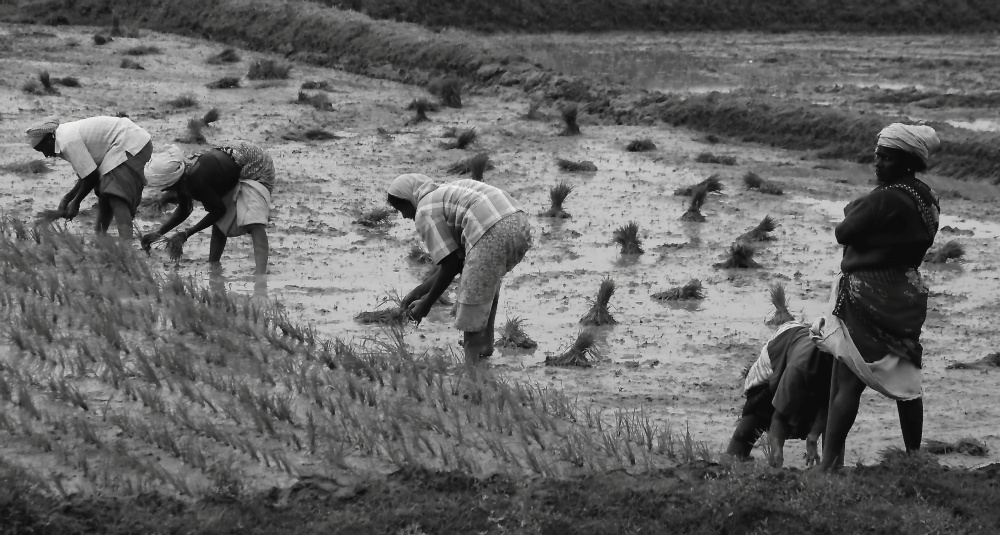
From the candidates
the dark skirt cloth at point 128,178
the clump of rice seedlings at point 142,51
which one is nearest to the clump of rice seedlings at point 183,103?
the clump of rice seedlings at point 142,51

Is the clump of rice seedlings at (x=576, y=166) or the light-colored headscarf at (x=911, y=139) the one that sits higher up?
the light-colored headscarf at (x=911, y=139)

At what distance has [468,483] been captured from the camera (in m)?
4.41

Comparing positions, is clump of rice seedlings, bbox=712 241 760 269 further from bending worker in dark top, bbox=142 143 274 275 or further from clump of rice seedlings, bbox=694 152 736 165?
clump of rice seedlings, bbox=694 152 736 165

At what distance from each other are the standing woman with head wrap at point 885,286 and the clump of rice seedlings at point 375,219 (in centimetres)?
550

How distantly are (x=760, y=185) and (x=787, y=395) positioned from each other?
6623 millimetres

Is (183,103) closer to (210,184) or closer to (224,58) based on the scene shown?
(224,58)

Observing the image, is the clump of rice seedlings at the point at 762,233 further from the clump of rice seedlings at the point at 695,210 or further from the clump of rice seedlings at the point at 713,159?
the clump of rice seedlings at the point at 713,159

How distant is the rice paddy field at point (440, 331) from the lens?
4.43 m

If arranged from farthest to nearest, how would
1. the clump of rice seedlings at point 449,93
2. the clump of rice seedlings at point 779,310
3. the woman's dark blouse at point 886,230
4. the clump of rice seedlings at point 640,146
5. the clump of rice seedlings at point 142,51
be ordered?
the clump of rice seedlings at point 142,51, the clump of rice seedlings at point 449,93, the clump of rice seedlings at point 640,146, the clump of rice seedlings at point 779,310, the woman's dark blouse at point 886,230

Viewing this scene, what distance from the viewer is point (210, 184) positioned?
7637mm

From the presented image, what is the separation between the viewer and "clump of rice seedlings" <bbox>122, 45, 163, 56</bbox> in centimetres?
1828

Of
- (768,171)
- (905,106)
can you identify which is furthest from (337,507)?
(905,106)

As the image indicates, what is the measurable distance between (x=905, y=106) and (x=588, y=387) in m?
10.9

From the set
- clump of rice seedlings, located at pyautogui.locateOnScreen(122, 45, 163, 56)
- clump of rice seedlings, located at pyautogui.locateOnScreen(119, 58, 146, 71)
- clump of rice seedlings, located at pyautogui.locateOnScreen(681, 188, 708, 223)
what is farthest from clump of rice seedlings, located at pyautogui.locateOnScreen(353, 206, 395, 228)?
clump of rice seedlings, located at pyautogui.locateOnScreen(122, 45, 163, 56)
